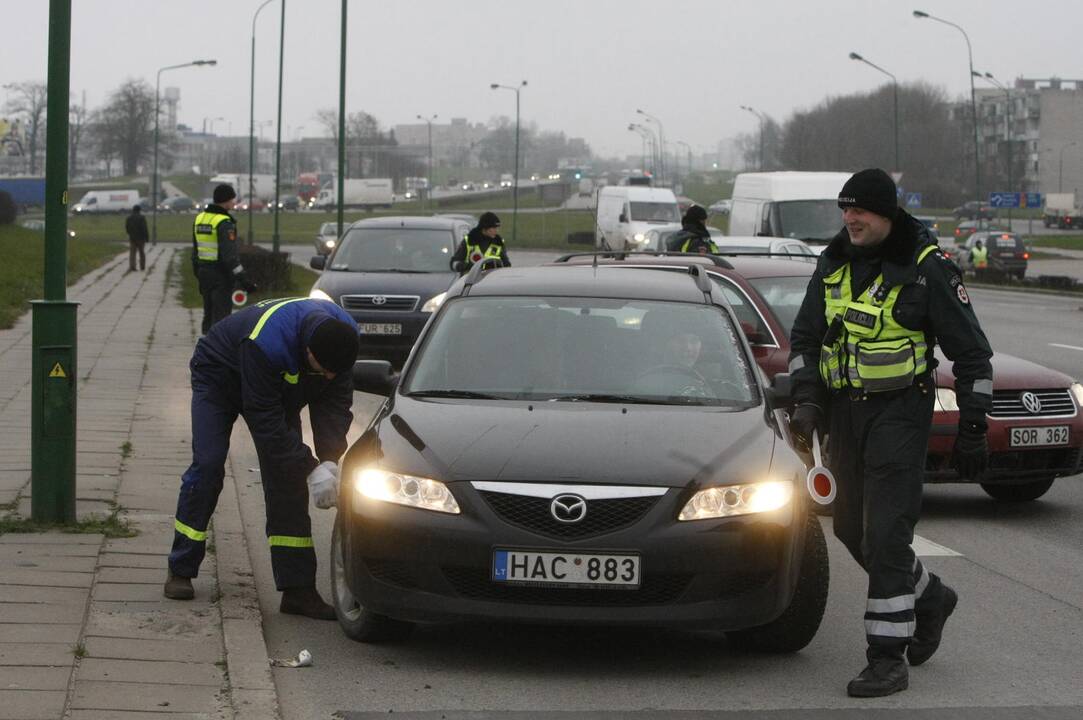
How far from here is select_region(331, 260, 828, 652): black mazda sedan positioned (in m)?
5.71

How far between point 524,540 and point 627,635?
114 centimetres

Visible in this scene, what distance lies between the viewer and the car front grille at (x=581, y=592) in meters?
5.74

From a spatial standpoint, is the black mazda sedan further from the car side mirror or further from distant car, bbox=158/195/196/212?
distant car, bbox=158/195/196/212

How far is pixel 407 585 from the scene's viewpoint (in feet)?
19.4

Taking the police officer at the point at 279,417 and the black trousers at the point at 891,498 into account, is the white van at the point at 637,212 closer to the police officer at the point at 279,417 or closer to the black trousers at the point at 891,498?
the police officer at the point at 279,417

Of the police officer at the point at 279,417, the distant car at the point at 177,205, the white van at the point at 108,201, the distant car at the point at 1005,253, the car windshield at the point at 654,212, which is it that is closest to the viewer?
the police officer at the point at 279,417

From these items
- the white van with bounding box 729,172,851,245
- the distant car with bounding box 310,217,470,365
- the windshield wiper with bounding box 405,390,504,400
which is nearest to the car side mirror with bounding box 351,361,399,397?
the windshield wiper with bounding box 405,390,504,400

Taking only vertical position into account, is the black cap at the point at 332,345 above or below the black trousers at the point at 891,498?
above

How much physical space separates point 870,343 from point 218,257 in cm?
1373

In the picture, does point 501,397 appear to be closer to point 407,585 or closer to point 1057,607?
point 407,585

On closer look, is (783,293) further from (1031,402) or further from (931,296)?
(931,296)

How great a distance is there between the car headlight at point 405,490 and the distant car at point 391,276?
36.9 feet

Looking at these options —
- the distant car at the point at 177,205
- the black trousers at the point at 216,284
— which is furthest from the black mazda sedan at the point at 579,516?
the distant car at the point at 177,205

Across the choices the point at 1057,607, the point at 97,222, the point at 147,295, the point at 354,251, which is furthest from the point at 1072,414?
the point at 97,222
